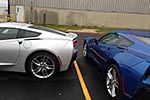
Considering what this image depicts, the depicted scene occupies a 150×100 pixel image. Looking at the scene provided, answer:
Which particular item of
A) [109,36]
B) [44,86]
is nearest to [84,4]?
[109,36]

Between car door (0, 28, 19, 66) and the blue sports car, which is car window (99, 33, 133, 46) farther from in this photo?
car door (0, 28, 19, 66)

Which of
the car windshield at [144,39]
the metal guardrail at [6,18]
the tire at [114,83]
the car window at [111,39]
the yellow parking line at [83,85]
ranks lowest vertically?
the yellow parking line at [83,85]

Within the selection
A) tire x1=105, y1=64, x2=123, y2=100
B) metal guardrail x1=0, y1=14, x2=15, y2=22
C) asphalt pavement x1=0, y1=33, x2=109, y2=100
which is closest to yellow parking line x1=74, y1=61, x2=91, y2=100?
asphalt pavement x1=0, y1=33, x2=109, y2=100

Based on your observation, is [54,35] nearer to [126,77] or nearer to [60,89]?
[60,89]

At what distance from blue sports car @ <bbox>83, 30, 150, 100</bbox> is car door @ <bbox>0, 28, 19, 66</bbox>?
204 cm

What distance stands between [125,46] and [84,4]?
1550 cm

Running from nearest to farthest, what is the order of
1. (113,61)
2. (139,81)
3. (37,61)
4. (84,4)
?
(139,81) → (113,61) → (37,61) → (84,4)

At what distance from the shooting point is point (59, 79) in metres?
5.38

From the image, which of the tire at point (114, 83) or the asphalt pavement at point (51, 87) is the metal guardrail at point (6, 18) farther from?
the tire at point (114, 83)

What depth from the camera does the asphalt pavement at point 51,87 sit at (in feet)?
14.6

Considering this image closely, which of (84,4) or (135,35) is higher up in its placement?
(84,4)

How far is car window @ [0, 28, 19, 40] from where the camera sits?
532 centimetres

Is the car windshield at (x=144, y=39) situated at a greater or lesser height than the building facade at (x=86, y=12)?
lesser

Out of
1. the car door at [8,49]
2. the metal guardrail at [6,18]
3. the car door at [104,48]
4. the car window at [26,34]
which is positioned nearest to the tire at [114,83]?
the car door at [104,48]
